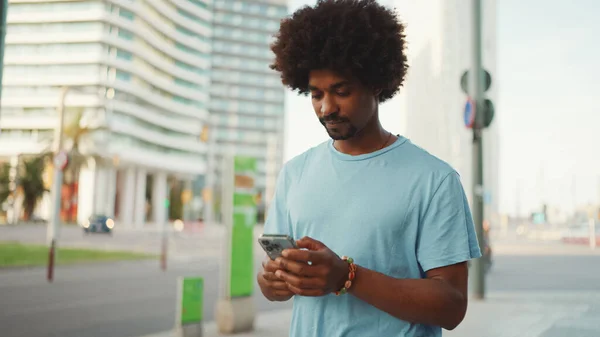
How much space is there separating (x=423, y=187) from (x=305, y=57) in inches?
21.9

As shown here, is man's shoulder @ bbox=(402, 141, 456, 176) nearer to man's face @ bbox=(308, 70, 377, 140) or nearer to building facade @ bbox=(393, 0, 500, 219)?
man's face @ bbox=(308, 70, 377, 140)

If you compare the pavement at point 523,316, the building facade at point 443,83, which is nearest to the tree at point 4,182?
the building facade at point 443,83

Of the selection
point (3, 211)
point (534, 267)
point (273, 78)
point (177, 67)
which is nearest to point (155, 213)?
point (177, 67)

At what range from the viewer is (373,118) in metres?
1.91

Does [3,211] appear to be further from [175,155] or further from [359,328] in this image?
[359,328]

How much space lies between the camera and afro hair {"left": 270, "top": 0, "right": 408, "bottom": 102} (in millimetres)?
1859

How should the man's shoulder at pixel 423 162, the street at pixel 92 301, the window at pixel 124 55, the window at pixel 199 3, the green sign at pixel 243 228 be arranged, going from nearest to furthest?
the man's shoulder at pixel 423 162
the green sign at pixel 243 228
the street at pixel 92 301
the window at pixel 124 55
the window at pixel 199 3

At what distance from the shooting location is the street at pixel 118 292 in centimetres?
892

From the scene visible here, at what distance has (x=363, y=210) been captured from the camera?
1.73 metres

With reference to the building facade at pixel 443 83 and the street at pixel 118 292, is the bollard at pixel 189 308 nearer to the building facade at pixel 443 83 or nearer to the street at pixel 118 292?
the street at pixel 118 292

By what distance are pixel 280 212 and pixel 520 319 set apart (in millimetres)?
7073

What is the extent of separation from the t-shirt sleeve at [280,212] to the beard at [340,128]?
0.30 m

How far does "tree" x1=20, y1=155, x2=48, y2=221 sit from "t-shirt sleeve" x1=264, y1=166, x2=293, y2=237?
201 feet

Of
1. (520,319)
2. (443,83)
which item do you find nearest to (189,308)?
(520,319)
